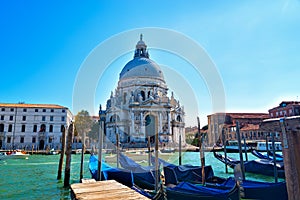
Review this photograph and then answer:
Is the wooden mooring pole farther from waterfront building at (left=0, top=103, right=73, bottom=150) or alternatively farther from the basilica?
waterfront building at (left=0, top=103, right=73, bottom=150)

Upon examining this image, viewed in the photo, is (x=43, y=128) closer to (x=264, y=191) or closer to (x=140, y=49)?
(x=140, y=49)

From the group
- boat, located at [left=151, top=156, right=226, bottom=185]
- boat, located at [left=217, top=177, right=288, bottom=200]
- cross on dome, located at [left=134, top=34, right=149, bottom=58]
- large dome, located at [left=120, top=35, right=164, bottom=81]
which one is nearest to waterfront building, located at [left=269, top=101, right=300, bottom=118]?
large dome, located at [left=120, top=35, right=164, bottom=81]

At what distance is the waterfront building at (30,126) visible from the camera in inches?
1178

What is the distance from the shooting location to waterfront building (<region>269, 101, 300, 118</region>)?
30.2 m

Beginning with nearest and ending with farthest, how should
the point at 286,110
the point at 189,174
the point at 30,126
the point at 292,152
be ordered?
the point at 292,152 < the point at 189,174 < the point at 30,126 < the point at 286,110

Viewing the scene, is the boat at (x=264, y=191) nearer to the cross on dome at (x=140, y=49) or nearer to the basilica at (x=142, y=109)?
the basilica at (x=142, y=109)

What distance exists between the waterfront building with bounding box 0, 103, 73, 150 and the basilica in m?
7.31

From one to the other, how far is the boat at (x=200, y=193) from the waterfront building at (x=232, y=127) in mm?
25307

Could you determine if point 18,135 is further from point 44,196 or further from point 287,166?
point 287,166

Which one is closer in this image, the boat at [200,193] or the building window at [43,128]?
the boat at [200,193]

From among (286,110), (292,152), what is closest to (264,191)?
(292,152)

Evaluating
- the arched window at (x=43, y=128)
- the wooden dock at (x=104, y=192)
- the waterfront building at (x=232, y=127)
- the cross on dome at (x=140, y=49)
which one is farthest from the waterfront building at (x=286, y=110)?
the arched window at (x=43, y=128)

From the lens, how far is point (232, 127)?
128ft

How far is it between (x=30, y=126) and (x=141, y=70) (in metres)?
17.6
